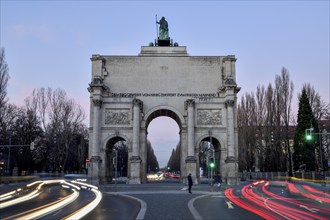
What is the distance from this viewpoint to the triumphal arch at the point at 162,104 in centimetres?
4981

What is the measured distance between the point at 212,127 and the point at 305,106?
52.4ft

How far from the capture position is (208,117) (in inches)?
2035

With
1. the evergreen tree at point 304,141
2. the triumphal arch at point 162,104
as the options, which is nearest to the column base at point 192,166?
the triumphal arch at point 162,104

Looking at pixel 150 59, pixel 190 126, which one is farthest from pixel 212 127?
pixel 150 59

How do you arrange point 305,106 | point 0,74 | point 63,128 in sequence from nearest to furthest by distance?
1. point 0,74
2. point 305,106
3. point 63,128

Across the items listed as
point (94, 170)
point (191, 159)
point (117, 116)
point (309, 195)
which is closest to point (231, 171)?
point (191, 159)

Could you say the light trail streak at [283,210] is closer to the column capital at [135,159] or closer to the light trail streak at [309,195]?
the light trail streak at [309,195]

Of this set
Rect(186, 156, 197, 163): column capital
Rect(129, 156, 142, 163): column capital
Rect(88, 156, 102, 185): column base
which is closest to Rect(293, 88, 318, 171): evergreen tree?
Rect(186, 156, 197, 163): column capital

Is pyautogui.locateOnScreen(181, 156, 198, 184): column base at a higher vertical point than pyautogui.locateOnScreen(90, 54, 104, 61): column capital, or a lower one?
lower

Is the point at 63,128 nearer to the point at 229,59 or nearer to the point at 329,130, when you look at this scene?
the point at 229,59

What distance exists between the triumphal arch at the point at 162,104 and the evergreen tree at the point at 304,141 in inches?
482

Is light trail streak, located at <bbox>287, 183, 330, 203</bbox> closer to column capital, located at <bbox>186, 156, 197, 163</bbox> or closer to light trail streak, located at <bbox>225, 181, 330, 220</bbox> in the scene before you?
light trail streak, located at <bbox>225, 181, 330, 220</bbox>

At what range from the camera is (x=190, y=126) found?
50.0m

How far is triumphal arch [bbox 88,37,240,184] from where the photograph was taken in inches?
1961
